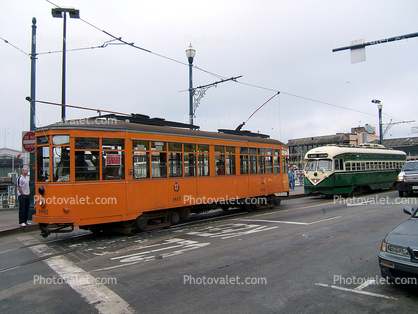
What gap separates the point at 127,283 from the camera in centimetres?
547

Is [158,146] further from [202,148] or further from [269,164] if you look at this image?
[269,164]

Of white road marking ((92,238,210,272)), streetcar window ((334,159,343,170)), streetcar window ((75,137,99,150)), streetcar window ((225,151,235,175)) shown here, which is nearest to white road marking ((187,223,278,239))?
white road marking ((92,238,210,272))

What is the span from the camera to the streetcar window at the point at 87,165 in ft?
28.5

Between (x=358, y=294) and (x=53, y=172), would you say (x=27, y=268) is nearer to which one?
(x=53, y=172)

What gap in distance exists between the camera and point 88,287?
5.36 meters

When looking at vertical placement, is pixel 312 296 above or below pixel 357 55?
below

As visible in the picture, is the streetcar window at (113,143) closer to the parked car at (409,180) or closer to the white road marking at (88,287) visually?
the white road marking at (88,287)

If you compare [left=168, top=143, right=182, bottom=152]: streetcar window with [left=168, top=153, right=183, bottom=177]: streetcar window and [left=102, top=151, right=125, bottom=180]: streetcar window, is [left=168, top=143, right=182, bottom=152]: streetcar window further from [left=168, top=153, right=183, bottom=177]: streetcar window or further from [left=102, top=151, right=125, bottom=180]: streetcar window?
[left=102, top=151, right=125, bottom=180]: streetcar window

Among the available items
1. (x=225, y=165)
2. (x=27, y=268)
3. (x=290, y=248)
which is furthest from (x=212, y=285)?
(x=225, y=165)

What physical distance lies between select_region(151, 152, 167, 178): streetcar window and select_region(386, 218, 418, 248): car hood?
660cm

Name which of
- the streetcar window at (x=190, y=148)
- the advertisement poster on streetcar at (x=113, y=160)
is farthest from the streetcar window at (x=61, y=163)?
the streetcar window at (x=190, y=148)

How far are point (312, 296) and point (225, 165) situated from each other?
8274mm

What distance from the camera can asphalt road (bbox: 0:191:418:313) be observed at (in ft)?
15.0

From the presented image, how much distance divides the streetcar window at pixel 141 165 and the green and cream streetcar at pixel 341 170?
13.0 m
